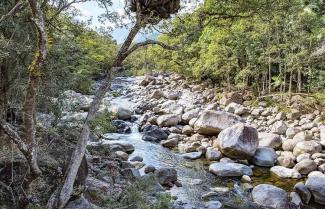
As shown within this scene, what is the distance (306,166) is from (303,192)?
217cm

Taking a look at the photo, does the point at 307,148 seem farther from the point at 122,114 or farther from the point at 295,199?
the point at 122,114

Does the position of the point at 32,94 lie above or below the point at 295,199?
above

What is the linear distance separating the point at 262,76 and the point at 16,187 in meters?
20.4

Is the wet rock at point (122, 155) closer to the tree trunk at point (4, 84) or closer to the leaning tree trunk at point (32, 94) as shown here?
the tree trunk at point (4, 84)

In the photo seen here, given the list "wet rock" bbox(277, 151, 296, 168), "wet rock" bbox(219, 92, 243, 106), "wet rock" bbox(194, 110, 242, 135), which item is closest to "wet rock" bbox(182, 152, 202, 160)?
"wet rock" bbox(194, 110, 242, 135)

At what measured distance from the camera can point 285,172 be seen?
1169 centimetres

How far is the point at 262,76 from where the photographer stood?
2394 centimetres

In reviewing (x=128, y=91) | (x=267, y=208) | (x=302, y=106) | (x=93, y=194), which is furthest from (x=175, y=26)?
(x=128, y=91)

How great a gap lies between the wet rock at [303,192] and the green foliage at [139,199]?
168 inches

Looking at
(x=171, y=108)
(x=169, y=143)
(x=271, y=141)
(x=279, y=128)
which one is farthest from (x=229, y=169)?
(x=171, y=108)

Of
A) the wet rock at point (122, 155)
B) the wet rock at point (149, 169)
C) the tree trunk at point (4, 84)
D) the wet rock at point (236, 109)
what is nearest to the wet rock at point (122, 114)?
the wet rock at point (236, 109)

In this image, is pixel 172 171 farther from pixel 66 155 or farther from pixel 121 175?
pixel 66 155

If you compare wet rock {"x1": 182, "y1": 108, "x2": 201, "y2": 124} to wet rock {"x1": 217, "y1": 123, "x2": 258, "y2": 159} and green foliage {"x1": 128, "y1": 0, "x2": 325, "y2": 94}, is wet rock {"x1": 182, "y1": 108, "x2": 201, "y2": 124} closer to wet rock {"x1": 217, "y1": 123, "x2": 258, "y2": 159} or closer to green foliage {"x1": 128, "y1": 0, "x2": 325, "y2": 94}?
green foliage {"x1": 128, "y1": 0, "x2": 325, "y2": 94}

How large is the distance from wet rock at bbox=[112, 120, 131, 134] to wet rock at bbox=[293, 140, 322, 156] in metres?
7.59
